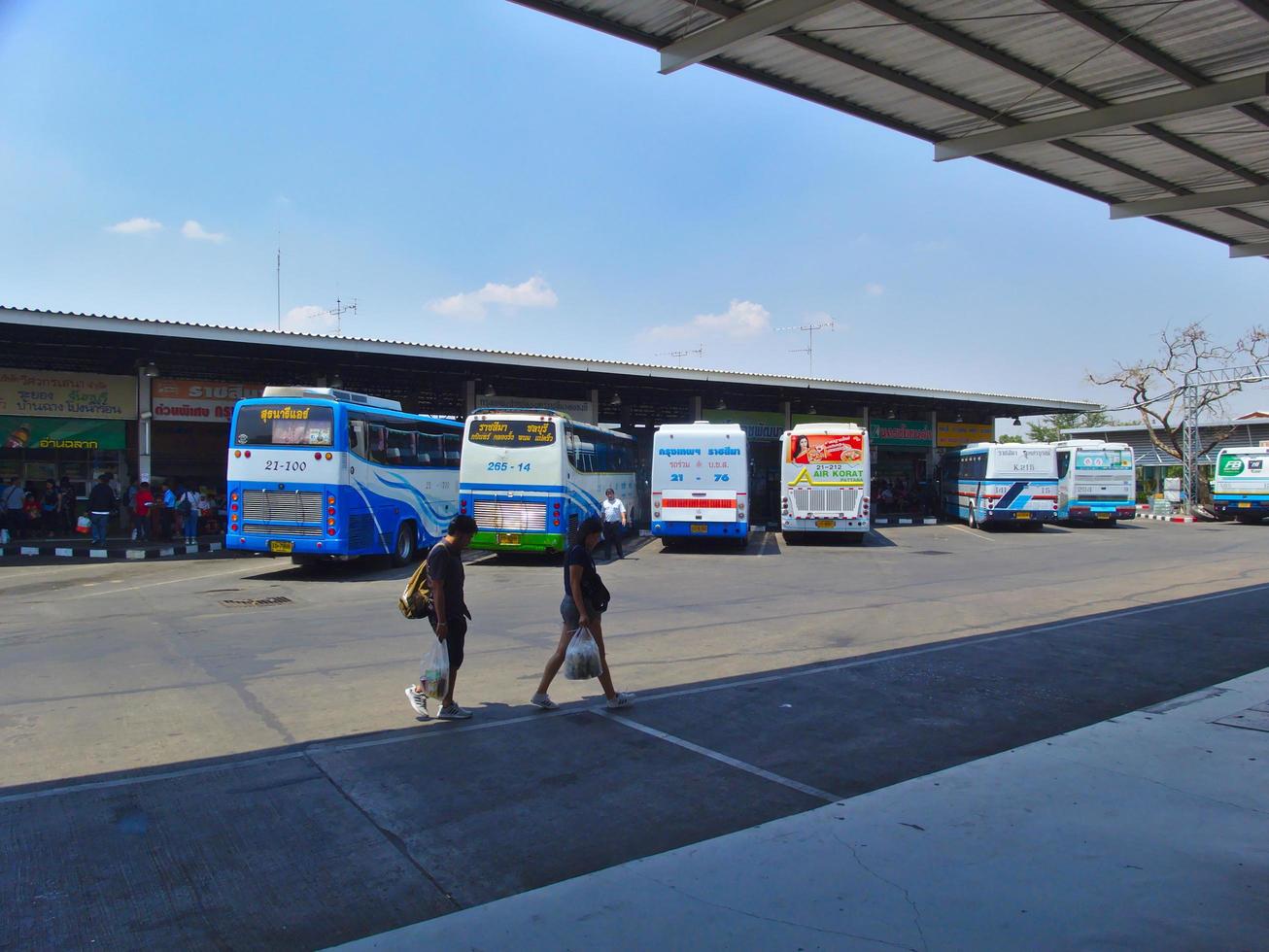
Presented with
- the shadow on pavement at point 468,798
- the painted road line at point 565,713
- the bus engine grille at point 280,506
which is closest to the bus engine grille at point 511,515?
the bus engine grille at point 280,506

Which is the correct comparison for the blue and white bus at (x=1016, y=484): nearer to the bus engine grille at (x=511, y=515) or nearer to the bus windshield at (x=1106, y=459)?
the bus windshield at (x=1106, y=459)

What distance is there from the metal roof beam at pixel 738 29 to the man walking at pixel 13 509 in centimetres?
2139

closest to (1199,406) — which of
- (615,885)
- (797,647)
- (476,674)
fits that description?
(797,647)

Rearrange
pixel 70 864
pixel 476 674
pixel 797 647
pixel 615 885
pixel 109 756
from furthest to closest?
Answer: pixel 797 647, pixel 476 674, pixel 109 756, pixel 70 864, pixel 615 885

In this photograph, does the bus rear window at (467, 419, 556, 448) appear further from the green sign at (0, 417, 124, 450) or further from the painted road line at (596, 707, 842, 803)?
the painted road line at (596, 707, 842, 803)

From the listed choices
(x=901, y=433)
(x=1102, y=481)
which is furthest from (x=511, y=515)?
(x=901, y=433)

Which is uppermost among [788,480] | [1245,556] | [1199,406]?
[1199,406]

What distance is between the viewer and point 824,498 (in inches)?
908

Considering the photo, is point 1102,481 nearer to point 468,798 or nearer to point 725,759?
point 725,759

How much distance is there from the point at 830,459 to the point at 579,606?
1686cm

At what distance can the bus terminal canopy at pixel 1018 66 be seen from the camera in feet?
25.9

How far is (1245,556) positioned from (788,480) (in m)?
10.7

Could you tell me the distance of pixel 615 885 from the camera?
13.0 ft

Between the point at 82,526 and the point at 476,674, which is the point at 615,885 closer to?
the point at 476,674
